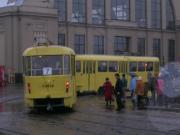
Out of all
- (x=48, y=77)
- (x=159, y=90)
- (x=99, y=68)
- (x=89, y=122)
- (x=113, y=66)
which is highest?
(x=113, y=66)

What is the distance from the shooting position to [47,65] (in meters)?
25.9

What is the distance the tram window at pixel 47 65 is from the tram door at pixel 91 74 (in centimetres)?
1497

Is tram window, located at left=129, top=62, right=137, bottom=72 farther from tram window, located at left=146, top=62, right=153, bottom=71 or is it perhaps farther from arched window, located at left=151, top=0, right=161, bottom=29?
arched window, located at left=151, top=0, right=161, bottom=29

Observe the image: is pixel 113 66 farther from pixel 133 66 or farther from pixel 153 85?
pixel 153 85

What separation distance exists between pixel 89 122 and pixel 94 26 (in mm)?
52763

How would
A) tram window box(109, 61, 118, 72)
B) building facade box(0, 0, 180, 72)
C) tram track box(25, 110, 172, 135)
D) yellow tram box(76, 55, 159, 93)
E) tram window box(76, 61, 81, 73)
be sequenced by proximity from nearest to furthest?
1. tram track box(25, 110, 172, 135)
2. tram window box(76, 61, 81, 73)
3. yellow tram box(76, 55, 159, 93)
4. tram window box(109, 61, 118, 72)
5. building facade box(0, 0, 180, 72)

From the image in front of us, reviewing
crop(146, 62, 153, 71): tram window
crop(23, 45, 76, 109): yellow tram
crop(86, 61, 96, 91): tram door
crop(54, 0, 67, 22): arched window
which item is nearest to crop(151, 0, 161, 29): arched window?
crop(54, 0, 67, 22): arched window

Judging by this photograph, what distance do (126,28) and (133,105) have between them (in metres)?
49.2

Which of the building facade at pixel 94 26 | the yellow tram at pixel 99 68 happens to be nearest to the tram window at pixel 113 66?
the yellow tram at pixel 99 68

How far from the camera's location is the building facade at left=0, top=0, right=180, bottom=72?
6300 centimetres

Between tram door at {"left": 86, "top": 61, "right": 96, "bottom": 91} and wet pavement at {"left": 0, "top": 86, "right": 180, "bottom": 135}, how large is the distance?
1224 cm

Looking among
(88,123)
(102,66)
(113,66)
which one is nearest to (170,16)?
(113,66)

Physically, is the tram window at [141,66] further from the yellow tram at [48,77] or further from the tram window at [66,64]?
the tram window at [66,64]

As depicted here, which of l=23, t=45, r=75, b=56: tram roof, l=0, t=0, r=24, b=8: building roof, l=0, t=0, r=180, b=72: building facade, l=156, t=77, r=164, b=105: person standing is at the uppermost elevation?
l=0, t=0, r=24, b=8: building roof
